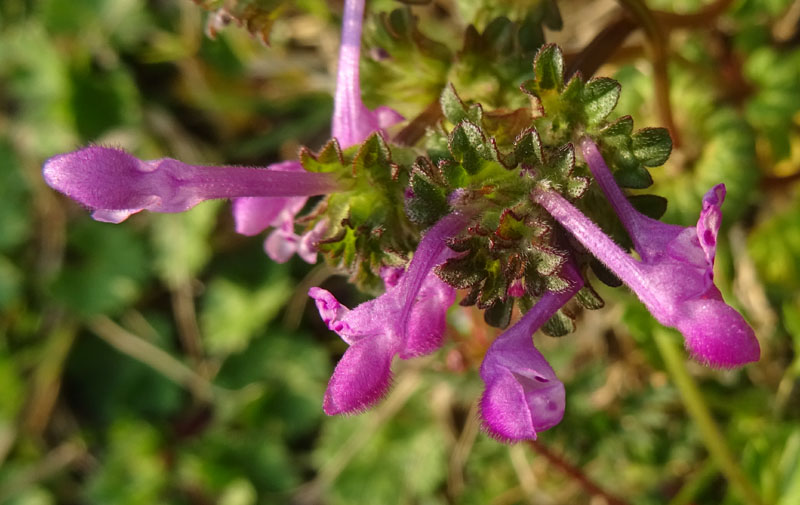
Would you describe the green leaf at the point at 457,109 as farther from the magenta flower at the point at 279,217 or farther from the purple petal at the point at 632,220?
the magenta flower at the point at 279,217

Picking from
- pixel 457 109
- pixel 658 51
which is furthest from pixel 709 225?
pixel 658 51

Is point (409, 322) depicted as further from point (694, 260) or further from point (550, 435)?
point (550, 435)

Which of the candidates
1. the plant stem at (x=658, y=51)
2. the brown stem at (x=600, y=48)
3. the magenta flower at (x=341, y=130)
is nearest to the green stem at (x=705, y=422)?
the plant stem at (x=658, y=51)

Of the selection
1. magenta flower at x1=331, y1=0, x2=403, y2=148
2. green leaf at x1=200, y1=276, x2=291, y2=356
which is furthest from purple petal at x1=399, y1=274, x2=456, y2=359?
green leaf at x1=200, y1=276, x2=291, y2=356

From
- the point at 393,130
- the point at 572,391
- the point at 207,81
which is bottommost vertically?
the point at 572,391

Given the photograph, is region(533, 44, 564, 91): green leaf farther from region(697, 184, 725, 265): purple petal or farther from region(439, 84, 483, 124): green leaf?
region(697, 184, 725, 265): purple petal

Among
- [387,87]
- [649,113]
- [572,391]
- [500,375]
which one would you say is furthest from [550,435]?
[500,375]
